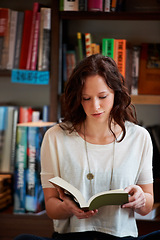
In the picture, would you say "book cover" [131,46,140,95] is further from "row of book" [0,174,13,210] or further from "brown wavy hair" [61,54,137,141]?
"row of book" [0,174,13,210]

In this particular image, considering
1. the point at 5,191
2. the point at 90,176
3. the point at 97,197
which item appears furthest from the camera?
the point at 5,191

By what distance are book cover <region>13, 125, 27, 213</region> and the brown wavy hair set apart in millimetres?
676

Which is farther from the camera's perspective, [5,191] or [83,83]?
[5,191]

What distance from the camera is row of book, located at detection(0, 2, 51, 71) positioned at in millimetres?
2098

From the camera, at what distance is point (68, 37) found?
2.34 m

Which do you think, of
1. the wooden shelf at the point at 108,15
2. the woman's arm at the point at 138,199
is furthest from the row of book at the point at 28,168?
the woman's arm at the point at 138,199

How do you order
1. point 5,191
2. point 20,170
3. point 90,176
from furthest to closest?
1. point 5,191
2. point 20,170
3. point 90,176

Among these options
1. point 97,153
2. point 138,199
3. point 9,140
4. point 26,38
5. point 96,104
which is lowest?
point 9,140

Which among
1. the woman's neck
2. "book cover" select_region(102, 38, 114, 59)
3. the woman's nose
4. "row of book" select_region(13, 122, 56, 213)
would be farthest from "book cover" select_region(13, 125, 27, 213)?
the woman's nose

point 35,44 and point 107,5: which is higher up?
point 107,5

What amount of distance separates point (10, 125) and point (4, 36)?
1.73ft

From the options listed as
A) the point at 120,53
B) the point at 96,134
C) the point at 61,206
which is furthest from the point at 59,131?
the point at 120,53

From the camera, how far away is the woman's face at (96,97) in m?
1.31

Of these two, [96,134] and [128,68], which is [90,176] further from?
[128,68]
